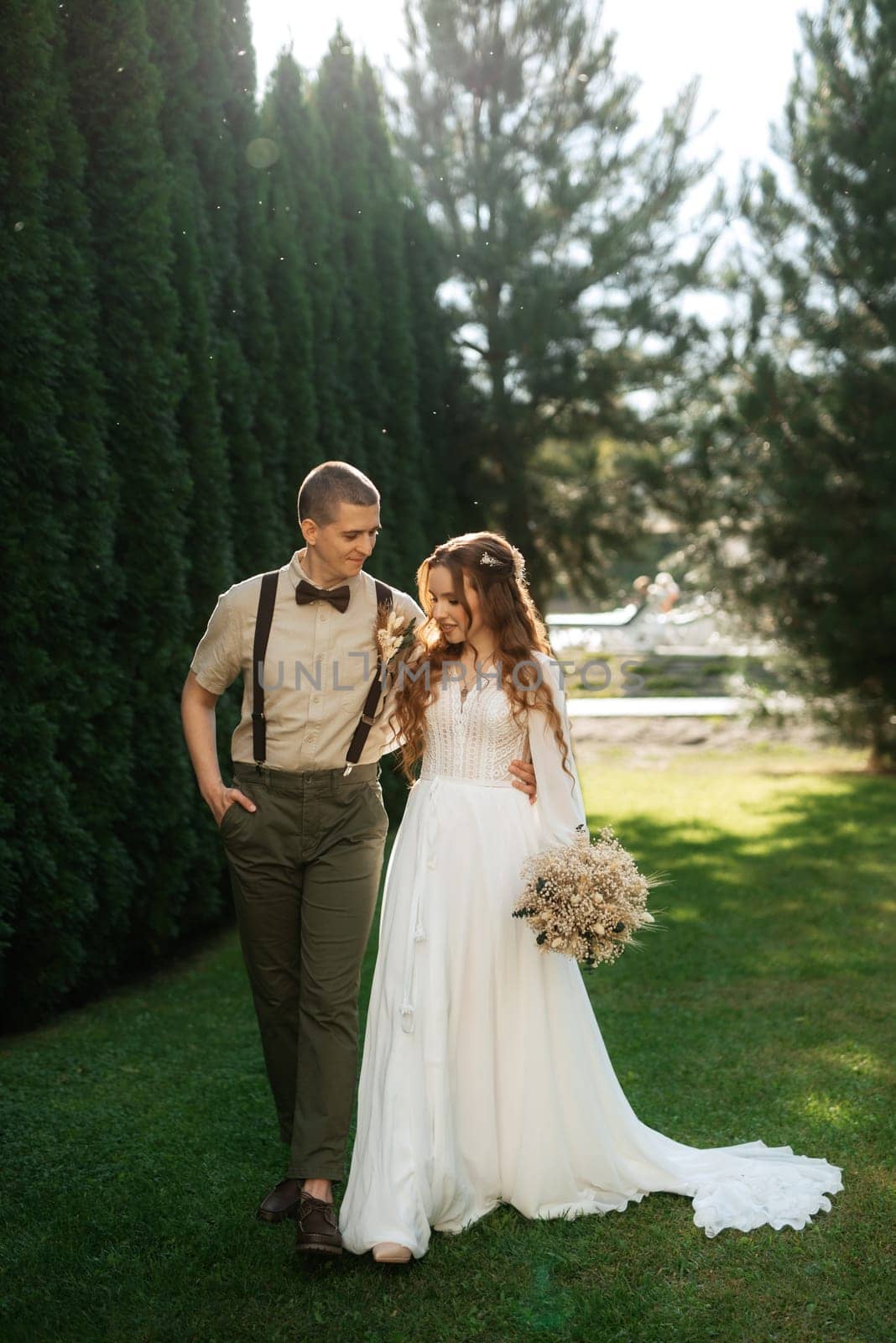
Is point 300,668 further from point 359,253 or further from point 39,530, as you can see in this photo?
point 359,253

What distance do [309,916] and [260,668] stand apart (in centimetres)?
Result: 72

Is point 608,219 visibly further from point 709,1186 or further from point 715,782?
point 709,1186

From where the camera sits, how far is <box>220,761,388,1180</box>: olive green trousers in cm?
344

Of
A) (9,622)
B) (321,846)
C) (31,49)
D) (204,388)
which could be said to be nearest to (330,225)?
(204,388)

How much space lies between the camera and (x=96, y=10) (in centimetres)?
588

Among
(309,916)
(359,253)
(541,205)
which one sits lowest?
(309,916)

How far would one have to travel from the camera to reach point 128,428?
6.09 meters

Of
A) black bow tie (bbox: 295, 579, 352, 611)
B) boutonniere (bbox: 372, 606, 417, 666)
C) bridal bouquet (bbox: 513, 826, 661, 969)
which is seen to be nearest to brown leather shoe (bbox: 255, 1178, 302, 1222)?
bridal bouquet (bbox: 513, 826, 661, 969)

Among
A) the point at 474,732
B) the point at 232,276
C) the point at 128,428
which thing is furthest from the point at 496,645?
the point at 232,276

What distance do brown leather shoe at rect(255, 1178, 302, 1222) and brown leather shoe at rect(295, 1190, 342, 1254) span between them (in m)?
0.20

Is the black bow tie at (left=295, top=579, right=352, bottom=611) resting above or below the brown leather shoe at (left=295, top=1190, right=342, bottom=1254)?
above

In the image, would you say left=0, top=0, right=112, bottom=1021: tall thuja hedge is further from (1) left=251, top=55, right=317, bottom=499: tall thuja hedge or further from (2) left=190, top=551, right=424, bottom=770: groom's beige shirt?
(1) left=251, top=55, right=317, bottom=499: tall thuja hedge

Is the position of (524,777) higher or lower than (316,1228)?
higher

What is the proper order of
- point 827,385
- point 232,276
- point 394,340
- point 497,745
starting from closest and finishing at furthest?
1. point 497,745
2. point 232,276
3. point 394,340
4. point 827,385
